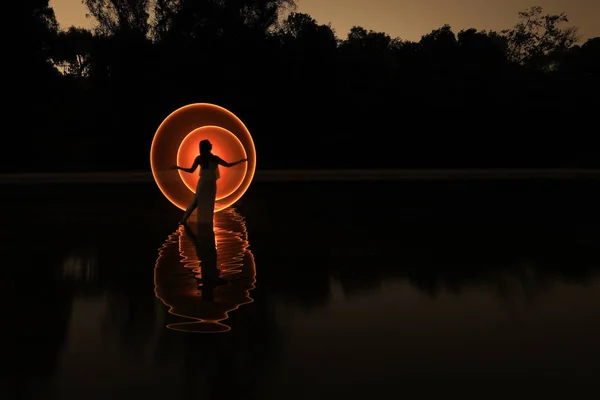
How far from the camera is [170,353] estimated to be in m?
5.16

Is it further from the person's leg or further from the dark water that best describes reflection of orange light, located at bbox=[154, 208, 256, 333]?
the person's leg

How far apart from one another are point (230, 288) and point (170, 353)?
98.6 inches

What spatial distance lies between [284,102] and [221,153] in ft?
58.3

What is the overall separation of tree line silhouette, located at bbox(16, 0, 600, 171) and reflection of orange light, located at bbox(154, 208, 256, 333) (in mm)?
23051

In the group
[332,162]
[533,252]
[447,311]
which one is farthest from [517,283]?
[332,162]

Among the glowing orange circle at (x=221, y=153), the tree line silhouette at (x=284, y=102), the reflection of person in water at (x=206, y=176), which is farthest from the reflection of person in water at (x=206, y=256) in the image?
the tree line silhouette at (x=284, y=102)

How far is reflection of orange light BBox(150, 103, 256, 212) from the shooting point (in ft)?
51.0

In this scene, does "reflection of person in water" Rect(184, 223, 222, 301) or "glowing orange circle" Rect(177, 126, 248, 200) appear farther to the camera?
"glowing orange circle" Rect(177, 126, 248, 200)

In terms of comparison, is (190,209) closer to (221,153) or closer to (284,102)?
(221,153)

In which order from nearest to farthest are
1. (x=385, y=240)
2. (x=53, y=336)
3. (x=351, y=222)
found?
(x=53, y=336), (x=385, y=240), (x=351, y=222)

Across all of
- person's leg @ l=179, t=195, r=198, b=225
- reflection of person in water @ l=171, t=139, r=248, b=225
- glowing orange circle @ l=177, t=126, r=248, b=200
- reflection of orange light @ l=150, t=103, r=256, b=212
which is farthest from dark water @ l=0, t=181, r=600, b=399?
glowing orange circle @ l=177, t=126, r=248, b=200

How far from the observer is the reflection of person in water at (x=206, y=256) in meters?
7.71

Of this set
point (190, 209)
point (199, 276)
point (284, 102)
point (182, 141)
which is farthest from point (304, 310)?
point (284, 102)

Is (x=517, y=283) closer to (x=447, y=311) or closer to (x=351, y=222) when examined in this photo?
(x=447, y=311)
